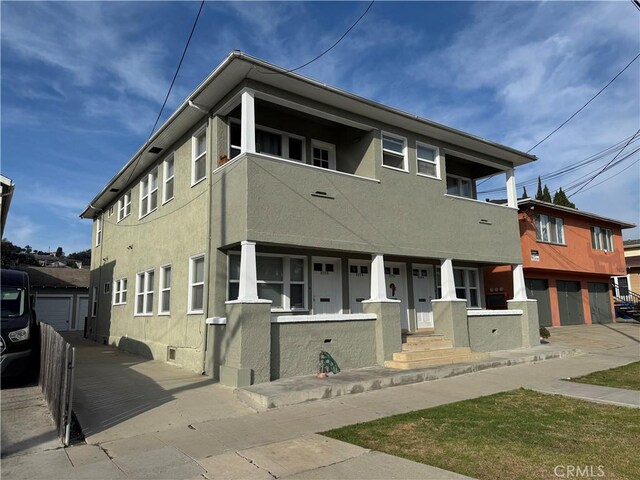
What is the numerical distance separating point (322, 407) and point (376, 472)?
320 centimetres

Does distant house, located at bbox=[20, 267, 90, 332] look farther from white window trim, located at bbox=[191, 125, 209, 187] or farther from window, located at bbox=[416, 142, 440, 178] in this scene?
window, located at bbox=[416, 142, 440, 178]

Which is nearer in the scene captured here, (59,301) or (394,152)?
(394,152)

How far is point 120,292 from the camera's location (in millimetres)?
19109

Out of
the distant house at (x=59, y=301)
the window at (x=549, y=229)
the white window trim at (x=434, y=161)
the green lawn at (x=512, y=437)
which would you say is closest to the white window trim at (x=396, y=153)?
the white window trim at (x=434, y=161)

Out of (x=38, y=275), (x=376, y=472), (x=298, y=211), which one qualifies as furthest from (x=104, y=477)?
(x=38, y=275)

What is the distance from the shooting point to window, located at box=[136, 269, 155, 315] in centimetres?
1566

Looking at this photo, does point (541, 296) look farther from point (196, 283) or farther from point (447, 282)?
point (196, 283)

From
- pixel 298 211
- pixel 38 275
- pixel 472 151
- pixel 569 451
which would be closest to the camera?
pixel 569 451

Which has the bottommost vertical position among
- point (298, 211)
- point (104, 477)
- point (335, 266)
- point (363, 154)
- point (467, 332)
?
point (104, 477)

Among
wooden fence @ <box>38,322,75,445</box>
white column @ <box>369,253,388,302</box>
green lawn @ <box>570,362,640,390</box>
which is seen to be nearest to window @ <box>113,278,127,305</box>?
white column @ <box>369,253,388,302</box>

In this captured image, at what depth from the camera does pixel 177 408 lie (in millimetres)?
7957

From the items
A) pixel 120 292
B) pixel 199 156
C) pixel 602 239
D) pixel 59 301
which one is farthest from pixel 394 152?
pixel 59 301

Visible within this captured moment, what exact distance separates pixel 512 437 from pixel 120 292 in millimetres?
16692

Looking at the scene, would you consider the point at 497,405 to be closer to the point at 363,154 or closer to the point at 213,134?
the point at 363,154
